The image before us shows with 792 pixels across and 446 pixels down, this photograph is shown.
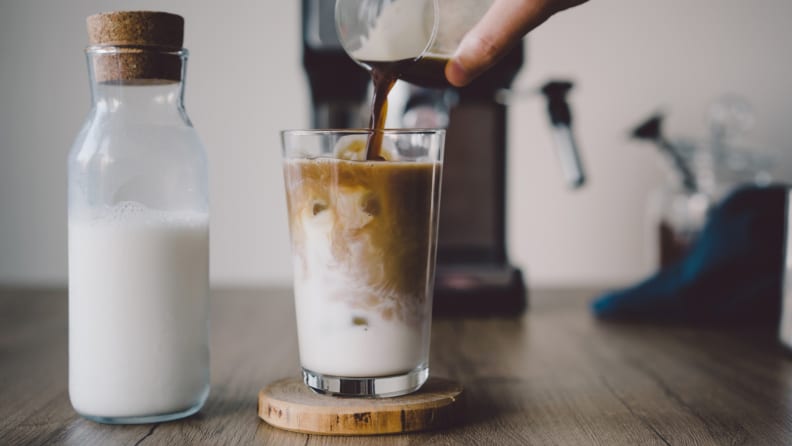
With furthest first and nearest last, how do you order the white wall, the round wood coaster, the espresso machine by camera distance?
the white wall → the espresso machine → the round wood coaster

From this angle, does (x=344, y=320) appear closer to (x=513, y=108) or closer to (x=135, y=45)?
(x=135, y=45)

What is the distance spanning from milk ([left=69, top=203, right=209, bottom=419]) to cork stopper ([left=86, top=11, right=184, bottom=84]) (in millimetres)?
98

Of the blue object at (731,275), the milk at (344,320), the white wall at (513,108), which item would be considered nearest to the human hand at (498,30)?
the milk at (344,320)

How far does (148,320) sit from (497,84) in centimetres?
79

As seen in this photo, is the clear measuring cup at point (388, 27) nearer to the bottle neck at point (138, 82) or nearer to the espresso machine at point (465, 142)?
the bottle neck at point (138, 82)

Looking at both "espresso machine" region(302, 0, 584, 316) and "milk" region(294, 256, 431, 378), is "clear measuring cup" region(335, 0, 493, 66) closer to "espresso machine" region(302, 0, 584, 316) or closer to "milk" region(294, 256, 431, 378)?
"milk" region(294, 256, 431, 378)

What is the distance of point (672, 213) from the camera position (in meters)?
1.51

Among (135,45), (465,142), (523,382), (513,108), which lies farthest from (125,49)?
(513,108)

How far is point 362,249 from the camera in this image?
2.03 ft

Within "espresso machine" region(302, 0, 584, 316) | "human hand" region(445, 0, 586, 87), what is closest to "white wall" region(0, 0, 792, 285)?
"espresso machine" region(302, 0, 584, 316)

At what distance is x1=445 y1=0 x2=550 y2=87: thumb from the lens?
0.64 m

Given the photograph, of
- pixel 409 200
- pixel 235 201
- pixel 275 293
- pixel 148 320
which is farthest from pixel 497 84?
pixel 235 201

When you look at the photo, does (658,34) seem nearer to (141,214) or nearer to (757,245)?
(757,245)

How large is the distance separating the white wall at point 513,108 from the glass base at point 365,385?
1.34m
